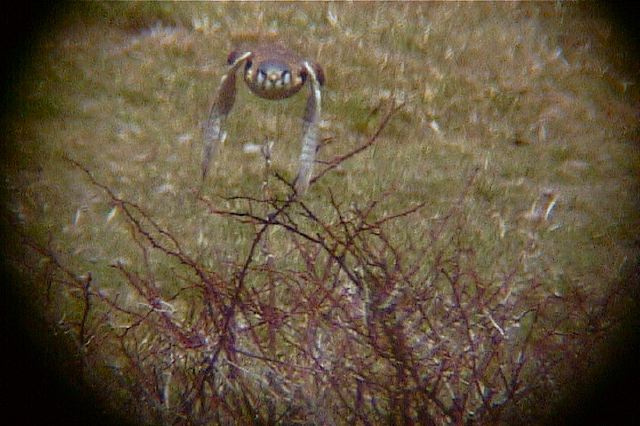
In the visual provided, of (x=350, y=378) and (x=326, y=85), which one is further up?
(x=326, y=85)

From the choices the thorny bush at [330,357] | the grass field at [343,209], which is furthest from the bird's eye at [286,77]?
the thorny bush at [330,357]

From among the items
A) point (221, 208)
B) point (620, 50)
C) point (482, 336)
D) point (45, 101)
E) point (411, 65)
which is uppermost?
point (620, 50)

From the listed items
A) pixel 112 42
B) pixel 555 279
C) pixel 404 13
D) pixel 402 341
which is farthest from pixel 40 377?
pixel 404 13

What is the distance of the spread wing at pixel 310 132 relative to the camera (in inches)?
142

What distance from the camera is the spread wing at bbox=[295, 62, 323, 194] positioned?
3605 millimetres

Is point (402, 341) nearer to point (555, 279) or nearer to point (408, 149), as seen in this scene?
point (555, 279)

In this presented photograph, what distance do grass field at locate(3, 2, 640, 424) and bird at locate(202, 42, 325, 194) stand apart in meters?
0.09

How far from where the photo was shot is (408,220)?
3492mm

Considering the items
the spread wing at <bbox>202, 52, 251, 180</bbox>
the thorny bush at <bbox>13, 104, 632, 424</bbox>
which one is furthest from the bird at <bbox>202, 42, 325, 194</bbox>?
the thorny bush at <bbox>13, 104, 632, 424</bbox>

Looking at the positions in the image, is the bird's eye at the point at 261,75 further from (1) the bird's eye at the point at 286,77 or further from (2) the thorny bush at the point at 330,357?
(2) the thorny bush at the point at 330,357

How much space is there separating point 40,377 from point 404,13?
3.40 meters

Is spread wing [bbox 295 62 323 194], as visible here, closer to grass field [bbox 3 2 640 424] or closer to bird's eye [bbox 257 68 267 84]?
grass field [bbox 3 2 640 424]

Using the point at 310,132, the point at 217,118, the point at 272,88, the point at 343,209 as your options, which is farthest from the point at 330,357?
the point at 217,118

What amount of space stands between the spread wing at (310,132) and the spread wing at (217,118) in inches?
13.8
